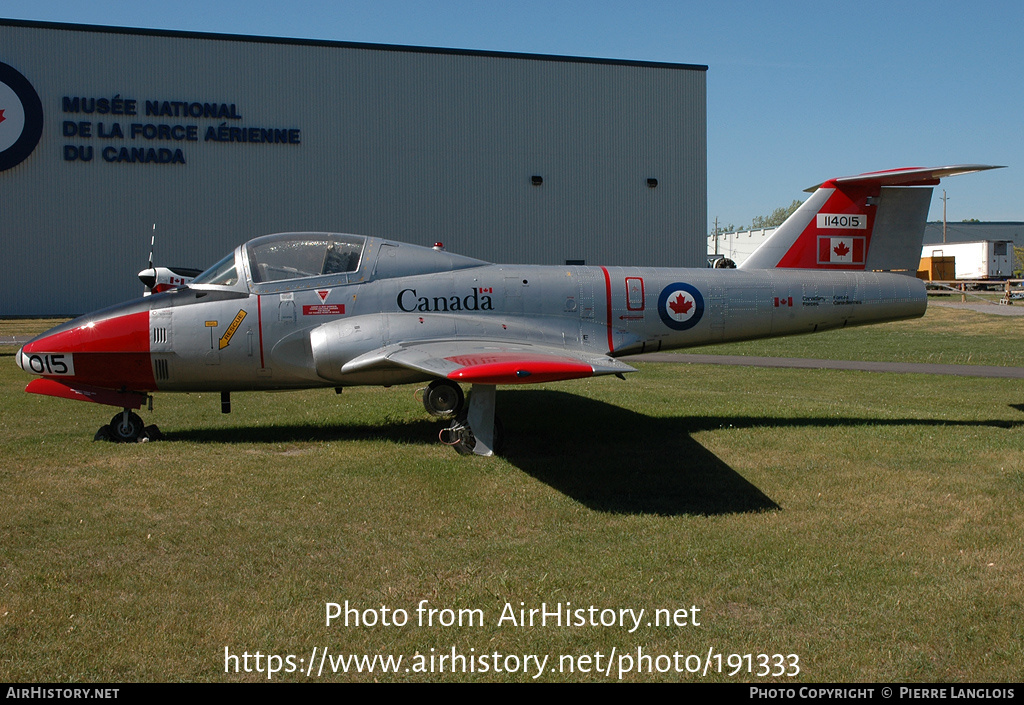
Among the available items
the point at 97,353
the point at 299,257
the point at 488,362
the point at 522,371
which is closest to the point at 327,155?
the point at 299,257

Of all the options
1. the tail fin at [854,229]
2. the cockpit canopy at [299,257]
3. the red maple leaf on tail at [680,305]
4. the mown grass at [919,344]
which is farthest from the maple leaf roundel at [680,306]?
the mown grass at [919,344]

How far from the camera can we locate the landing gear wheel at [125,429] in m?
9.77

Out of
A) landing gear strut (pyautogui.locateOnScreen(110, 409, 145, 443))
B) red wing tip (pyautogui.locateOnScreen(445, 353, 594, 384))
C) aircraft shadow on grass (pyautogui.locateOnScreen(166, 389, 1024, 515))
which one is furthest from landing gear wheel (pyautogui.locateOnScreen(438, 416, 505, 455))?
landing gear strut (pyautogui.locateOnScreen(110, 409, 145, 443))

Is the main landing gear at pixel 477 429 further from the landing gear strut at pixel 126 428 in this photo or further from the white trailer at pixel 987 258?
the white trailer at pixel 987 258

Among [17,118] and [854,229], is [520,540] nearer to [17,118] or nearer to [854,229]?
[854,229]

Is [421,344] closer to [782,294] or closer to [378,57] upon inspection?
[782,294]

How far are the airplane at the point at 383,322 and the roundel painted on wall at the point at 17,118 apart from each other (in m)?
32.2

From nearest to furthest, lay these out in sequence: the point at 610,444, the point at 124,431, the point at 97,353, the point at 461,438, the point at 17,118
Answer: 1. the point at 461,438
2. the point at 97,353
3. the point at 124,431
4. the point at 610,444
5. the point at 17,118

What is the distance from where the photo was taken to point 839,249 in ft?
38.4

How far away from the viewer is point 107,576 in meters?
5.68

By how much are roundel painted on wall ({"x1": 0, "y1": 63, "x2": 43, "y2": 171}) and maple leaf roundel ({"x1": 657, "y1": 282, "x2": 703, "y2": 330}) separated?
36157 mm

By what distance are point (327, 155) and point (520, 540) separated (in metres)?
35.4
